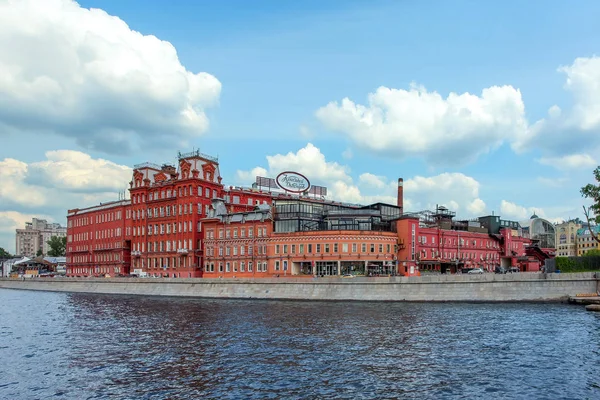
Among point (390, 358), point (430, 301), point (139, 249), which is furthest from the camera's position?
point (139, 249)

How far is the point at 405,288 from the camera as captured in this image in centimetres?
7938

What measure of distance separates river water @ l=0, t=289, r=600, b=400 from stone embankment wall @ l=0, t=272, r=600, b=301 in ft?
30.9

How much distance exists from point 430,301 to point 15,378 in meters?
57.5

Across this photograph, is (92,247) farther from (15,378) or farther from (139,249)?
(15,378)

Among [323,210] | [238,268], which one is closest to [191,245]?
[238,268]

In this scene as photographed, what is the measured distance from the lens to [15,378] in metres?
33.3

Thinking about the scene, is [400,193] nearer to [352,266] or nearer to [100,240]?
[352,266]

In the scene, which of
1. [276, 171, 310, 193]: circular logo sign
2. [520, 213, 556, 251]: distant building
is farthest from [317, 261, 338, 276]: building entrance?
[520, 213, 556, 251]: distant building

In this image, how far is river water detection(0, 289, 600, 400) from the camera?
29516 mm

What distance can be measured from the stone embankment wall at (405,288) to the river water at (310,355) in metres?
9.42

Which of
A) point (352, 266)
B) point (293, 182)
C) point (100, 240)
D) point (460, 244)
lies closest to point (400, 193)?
point (460, 244)

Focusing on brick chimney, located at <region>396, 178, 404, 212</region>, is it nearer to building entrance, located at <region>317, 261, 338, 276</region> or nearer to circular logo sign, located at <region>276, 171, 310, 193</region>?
circular logo sign, located at <region>276, 171, 310, 193</region>

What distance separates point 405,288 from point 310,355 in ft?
145

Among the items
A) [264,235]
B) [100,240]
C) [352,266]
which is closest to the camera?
[352,266]
